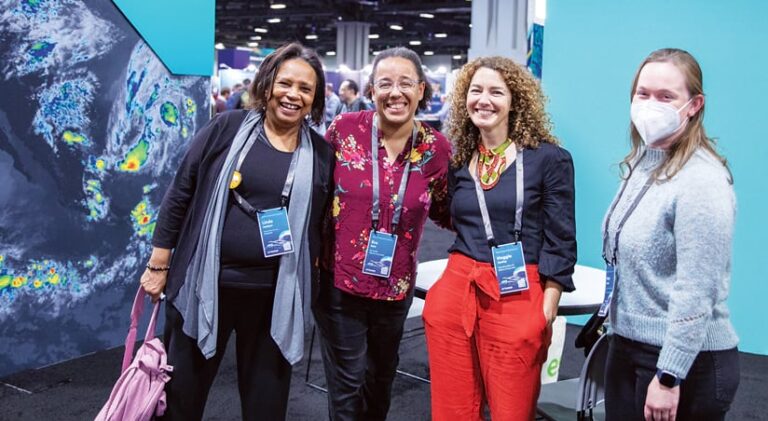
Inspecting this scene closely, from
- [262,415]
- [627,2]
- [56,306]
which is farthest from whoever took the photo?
[627,2]

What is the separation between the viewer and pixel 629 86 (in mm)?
3994

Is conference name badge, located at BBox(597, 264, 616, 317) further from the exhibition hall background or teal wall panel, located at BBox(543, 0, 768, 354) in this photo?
teal wall panel, located at BBox(543, 0, 768, 354)

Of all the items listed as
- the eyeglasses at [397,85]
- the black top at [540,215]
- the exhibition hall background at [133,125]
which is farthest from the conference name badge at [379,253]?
the exhibition hall background at [133,125]

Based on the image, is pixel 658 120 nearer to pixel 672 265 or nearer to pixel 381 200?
pixel 672 265

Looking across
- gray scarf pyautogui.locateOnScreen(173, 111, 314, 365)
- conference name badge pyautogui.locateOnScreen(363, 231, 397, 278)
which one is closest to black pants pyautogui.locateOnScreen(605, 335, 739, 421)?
conference name badge pyautogui.locateOnScreen(363, 231, 397, 278)

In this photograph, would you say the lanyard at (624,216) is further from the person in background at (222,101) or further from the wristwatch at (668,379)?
the person in background at (222,101)

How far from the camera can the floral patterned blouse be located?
2094 millimetres

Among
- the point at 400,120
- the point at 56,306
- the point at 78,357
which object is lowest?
the point at 78,357

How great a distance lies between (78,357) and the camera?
3643 mm

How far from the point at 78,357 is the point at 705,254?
325cm

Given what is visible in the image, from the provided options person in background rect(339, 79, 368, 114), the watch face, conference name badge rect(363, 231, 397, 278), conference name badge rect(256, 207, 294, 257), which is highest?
person in background rect(339, 79, 368, 114)

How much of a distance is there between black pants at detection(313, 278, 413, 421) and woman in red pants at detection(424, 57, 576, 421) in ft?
0.80

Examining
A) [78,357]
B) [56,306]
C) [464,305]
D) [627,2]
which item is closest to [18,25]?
A: [56,306]

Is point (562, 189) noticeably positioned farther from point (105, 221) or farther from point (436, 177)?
point (105, 221)
